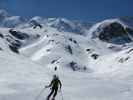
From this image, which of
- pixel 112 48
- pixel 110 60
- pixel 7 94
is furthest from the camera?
pixel 112 48

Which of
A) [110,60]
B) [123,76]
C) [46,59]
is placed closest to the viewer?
[123,76]

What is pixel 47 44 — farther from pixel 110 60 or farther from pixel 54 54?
pixel 110 60

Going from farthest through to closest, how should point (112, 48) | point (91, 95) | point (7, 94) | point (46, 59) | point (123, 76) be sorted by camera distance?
point (112, 48) < point (46, 59) < point (123, 76) < point (91, 95) < point (7, 94)

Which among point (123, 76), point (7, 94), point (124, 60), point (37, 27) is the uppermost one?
point (37, 27)

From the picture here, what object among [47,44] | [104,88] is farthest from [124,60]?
[104,88]

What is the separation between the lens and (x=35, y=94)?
24.9m

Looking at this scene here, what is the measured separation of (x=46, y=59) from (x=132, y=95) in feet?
327

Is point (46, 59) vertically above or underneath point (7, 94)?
above

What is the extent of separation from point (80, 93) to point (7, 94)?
7.52 metres

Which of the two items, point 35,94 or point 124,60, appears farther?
point 124,60

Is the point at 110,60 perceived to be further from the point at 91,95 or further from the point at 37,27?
the point at 91,95

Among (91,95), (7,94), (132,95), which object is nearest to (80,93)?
(91,95)

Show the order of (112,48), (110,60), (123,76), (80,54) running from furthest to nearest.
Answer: (112,48) → (80,54) → (110,60) → (123,76)

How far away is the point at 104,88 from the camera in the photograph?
107ft
